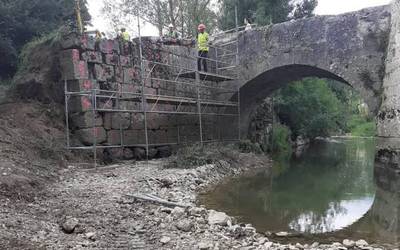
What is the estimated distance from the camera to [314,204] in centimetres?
710

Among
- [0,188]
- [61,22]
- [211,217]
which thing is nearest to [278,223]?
[211,217]

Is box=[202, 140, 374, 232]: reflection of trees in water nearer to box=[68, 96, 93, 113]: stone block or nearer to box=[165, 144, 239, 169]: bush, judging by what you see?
box=[165, 144, 239, 169]: bush

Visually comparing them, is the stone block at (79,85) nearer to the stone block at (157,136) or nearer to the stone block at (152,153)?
the stone block at (157,136)

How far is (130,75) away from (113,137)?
1.75m

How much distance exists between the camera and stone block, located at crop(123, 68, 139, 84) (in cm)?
1027

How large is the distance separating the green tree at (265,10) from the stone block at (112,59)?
799cm

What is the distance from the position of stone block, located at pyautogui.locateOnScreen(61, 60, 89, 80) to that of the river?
392 cm

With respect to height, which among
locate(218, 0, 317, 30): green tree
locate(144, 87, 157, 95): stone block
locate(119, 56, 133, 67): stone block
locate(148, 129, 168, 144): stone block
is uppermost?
locate(218, 0, 317, 30): green tree

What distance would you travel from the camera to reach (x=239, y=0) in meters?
18.0

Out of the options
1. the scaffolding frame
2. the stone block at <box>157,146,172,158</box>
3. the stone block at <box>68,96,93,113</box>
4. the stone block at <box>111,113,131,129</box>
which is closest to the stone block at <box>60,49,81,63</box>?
the scaffolding frame

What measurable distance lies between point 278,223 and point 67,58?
598 centimetres

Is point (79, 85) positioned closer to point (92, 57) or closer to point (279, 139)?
point (92, 57)

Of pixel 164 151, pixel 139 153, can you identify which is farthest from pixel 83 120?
pixel 164 151

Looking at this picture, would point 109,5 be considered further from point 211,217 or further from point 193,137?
point 211,217
